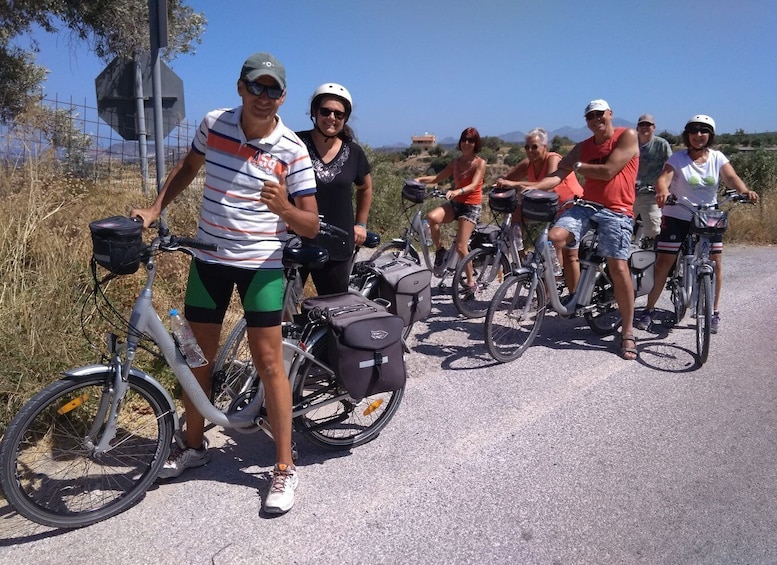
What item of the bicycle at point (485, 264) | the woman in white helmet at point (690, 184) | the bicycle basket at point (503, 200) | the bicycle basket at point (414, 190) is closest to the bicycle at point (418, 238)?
the bicycle basket at point (414, 190)

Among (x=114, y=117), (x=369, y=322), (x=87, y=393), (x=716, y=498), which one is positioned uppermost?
(x=114, y=117)

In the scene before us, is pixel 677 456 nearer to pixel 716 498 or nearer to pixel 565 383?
pixel 716 498

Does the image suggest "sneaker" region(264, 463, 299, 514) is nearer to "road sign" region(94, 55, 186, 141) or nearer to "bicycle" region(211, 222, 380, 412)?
"bicycle" region(211, 222, 380, 412)

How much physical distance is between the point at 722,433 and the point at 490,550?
2.07 metres

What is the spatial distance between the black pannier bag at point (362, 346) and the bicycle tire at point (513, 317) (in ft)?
5.53

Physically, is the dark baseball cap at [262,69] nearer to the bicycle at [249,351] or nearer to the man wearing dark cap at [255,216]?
the man wearing dark cap at [255,216]

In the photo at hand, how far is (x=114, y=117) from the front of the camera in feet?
19.2

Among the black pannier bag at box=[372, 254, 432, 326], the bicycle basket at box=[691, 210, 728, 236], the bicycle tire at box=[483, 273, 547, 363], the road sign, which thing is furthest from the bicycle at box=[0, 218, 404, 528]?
the bicycle basket at box=[691, 210, 728, 236]

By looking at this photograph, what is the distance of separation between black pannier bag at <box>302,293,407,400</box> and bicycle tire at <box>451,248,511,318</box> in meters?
2.77

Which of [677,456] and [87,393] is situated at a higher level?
[87,393]

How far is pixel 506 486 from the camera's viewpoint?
10.5ft

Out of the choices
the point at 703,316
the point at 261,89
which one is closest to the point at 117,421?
the point at 261,89

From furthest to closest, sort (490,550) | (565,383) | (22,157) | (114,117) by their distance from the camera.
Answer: (114,117), (22,157), (565,383), (490,550)

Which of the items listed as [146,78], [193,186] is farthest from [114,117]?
[193,186]
